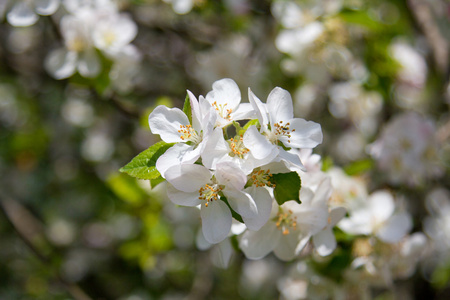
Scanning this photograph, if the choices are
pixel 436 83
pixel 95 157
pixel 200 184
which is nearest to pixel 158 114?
pixel 200 184

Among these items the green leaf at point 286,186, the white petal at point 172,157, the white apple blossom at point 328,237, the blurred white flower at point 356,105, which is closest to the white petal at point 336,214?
the white apple blossom at point 328,237

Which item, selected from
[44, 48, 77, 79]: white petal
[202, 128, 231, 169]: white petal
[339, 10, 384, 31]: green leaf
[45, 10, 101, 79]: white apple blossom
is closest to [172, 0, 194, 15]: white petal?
[45, 10, 101, 79]: white apple blossom

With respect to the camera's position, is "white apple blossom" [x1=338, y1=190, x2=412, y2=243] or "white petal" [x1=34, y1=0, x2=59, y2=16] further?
"white petal" [x1=34, y1=0, x2=59, y2=16]

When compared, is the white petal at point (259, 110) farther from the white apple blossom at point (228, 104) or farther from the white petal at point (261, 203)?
the white petal at point (261, 203)

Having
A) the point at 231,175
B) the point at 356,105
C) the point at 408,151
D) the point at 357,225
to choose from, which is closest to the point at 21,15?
the point at 231,175

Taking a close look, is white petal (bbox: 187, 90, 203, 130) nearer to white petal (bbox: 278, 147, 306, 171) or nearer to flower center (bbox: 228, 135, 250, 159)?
flower center (bbox: 228, 135, 250, 159)

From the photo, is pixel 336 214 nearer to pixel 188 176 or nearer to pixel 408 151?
pixel 188 176
